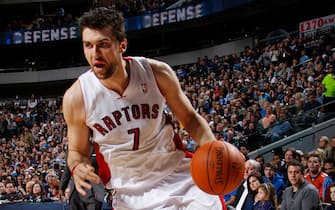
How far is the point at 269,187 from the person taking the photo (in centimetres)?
607

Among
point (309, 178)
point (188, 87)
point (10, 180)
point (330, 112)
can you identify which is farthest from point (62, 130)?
point (309, 178)

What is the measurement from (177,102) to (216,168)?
52cm

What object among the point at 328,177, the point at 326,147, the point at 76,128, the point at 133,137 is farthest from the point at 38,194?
the point at 133,137

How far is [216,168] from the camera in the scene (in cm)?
308

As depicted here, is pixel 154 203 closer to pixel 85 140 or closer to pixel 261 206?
pixel 85 140

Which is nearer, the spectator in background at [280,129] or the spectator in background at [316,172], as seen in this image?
the spectator in background at [316,172]

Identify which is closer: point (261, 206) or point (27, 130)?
point (261, 206)

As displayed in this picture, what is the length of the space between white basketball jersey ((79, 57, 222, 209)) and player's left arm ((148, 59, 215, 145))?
0.16 ft

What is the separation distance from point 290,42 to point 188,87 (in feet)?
10.6

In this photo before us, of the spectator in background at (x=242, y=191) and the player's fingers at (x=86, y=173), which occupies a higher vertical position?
the player's fingers at (x=86, y=173)

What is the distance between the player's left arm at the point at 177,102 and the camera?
3340mm

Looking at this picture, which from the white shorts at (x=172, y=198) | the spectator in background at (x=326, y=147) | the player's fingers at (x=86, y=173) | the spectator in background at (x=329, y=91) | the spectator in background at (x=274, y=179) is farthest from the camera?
the spectator in background at (x=329, y=91)

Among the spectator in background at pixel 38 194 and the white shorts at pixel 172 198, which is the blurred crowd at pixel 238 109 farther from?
the white shorts at pixel 172 198

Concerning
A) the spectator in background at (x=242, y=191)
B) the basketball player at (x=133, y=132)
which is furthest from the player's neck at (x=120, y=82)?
the spectator in background at (x=242, y=191)
